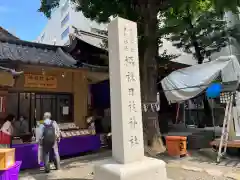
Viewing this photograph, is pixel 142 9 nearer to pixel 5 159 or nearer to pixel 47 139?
pixel 47 139

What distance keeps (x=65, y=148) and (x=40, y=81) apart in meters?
3.58

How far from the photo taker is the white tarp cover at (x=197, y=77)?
928cm

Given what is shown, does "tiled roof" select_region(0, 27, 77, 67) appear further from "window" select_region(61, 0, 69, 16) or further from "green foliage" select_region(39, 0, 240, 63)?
"window" select_region(61, 0, 69, 16)

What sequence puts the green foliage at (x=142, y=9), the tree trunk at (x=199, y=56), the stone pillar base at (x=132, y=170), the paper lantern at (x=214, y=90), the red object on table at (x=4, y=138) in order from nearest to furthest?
the stone pillar base at (x=132, y=170)
the green foliage at (x=142, y=9)
the red object on table at (x=4, y=138)
the paper lantern at (x=214, y=90)
the tree trunk at (x=199, y=56)

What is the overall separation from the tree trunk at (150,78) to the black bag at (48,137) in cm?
386

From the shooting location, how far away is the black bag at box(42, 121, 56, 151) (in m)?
7.71

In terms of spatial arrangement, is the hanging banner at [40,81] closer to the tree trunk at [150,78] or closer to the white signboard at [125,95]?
the tree trunk at [150,78]

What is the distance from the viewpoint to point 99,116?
14.1 metres

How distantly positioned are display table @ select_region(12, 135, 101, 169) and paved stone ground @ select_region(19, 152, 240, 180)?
42cm

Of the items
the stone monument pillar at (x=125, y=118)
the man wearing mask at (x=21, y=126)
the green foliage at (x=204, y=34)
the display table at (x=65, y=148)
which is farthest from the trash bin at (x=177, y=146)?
the green foliage at (x=204, y=34)

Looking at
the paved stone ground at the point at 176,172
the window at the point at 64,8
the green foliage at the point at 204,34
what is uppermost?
the window at the point at 64,8

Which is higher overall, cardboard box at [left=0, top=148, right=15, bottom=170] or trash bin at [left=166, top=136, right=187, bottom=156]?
cardboard box at [left=0, top=148, right=15, bottom=170]

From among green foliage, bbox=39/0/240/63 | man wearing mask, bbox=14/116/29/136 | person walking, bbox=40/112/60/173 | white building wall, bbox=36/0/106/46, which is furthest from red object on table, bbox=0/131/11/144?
white building wall, bbox=36/0/106/46

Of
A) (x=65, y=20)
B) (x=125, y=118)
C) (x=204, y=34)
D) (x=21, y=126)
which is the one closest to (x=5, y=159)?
(x=125, y=118)
